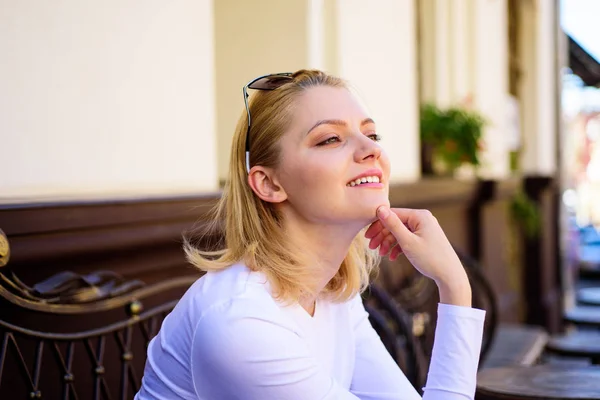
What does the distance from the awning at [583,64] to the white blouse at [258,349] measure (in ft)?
34.9

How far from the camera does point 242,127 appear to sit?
5.41 ft

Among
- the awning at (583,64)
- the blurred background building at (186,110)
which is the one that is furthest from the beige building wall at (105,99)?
the awning at (583,64)

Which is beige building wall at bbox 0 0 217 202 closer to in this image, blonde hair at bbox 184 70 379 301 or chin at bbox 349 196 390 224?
blonde hair at bbox 184 70 379 301

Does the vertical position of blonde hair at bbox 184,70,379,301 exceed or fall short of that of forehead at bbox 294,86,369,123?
it falls short

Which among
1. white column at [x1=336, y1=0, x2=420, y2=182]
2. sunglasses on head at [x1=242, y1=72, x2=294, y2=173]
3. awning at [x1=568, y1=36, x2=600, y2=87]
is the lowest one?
sunglasses on head at [x1=242, y1=72, x2=294, y2=173]

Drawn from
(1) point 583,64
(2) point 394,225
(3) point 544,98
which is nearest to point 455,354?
(2) point 394,225

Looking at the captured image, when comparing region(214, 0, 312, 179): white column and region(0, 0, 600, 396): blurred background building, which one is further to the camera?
region(214, 0, 312, 179): white column

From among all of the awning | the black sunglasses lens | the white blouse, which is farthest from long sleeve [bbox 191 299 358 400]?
the awning

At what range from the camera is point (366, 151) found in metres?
1.54

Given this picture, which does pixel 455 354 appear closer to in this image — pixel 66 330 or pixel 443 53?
pixel 66 330

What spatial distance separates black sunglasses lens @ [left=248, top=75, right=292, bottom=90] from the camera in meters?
1.63

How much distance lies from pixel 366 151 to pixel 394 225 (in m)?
0.15

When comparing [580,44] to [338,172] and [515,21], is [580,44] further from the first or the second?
[338,172]

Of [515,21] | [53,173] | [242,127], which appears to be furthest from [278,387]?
[515,21]
